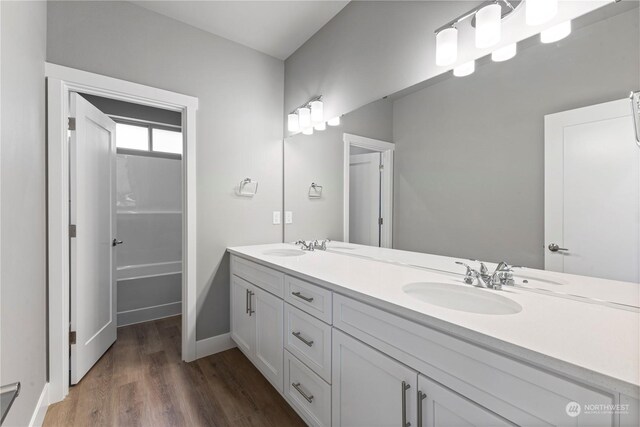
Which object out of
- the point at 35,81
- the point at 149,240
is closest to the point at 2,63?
the point at 35,81

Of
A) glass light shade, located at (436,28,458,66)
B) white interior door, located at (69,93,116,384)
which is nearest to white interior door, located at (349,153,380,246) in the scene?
glass light shade, located at (436,28,458,66)

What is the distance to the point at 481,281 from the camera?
1.17m

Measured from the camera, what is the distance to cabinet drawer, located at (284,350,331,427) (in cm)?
132

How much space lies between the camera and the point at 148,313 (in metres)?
3.02

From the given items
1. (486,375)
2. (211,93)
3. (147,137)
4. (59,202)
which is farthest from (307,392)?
(147,137)

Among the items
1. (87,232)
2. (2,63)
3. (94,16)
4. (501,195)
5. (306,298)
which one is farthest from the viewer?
(87,232)

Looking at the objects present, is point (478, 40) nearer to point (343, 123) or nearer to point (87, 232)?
point (343, 123)

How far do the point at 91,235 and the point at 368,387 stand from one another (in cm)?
217

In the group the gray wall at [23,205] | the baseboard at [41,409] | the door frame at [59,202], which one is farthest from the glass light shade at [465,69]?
the baseboard at [41,409]

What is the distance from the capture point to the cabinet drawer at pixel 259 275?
1698 mm

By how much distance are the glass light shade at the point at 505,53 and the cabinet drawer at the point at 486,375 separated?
115cm

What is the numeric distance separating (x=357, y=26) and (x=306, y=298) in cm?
183

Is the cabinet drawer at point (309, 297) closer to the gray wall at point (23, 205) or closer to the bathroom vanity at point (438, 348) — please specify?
the bathroom vanity at point (438, 348)

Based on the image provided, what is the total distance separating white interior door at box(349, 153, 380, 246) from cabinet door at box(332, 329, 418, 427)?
76 cm
